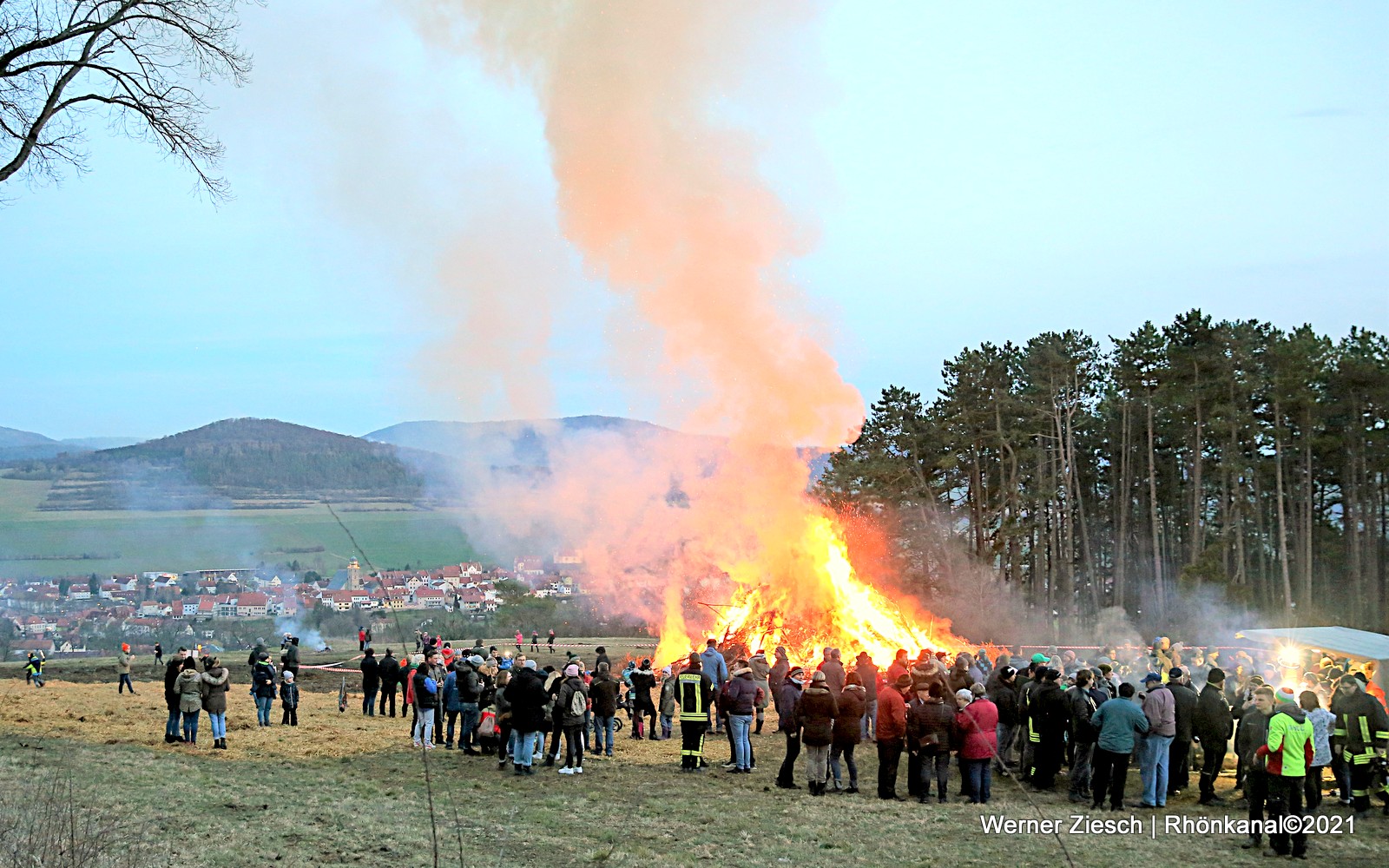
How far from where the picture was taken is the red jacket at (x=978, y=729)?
13094 mm

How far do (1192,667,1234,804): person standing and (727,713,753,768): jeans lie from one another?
5.76 metres

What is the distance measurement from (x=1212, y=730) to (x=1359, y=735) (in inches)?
62.5

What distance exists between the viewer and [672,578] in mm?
32750

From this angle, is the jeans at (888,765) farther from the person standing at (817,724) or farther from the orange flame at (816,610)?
the orange flame at (816,610)

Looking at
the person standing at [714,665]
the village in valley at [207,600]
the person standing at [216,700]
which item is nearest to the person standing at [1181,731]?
the person standing at [714,665]

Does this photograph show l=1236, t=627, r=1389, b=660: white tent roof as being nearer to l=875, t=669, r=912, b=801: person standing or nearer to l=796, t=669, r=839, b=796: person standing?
l=875, t=669, r=912, b=801: person standing

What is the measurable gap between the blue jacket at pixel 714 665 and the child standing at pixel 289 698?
25.6 ft

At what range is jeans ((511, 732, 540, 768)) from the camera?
46.8ft

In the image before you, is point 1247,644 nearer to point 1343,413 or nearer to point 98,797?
point 1343,413

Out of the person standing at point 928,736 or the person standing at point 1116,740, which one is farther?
the person standing at point 928,736

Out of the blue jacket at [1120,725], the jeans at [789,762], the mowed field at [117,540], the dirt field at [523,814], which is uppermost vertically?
the mowed field at [117,540]

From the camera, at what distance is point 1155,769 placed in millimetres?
13023

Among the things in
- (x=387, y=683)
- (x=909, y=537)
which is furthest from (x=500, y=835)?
(x=909, y=537)

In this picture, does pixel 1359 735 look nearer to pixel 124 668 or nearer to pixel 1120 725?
Result: pixel 1120 725
